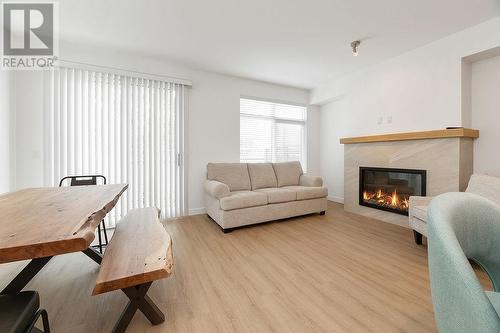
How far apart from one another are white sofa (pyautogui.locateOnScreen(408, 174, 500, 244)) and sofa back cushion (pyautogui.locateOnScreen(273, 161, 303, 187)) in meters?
1.95

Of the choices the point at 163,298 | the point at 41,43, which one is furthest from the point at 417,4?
the point at 41,43

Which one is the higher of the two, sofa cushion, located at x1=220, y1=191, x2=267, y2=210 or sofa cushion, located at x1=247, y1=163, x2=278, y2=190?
sofa cushion, located at x1=247, y1=163, x2=278, y2=190

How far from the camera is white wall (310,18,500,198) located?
262 cm

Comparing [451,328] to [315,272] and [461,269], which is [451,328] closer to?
[461,269]

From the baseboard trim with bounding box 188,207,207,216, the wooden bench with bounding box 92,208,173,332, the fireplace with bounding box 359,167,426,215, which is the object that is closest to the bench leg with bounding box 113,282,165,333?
the wooden bench with bounding box 92,208,173,332

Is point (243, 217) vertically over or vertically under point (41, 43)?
under

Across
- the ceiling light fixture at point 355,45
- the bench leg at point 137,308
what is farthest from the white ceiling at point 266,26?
the bench leg at point 137,308

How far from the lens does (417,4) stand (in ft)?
6.95

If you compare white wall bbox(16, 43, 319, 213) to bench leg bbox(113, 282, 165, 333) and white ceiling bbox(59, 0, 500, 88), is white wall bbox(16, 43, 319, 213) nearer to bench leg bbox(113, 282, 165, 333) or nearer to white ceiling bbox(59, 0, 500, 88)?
white ceiling bbox(59, 0, 500, 88)

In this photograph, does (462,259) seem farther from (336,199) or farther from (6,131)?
(336,199)

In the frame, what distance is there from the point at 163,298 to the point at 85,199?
926 mm

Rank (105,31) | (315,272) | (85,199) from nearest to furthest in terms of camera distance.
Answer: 1. (85,199)
2. (315,272)
3. (105,31)

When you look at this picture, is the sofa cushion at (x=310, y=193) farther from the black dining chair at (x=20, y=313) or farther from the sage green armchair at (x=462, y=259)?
the black dining chair at (x=20, y=313)

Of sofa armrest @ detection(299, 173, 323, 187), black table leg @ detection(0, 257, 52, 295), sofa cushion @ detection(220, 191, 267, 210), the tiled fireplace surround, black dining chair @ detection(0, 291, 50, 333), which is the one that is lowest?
black table leg @ detection(0, 257, 52, 295)
